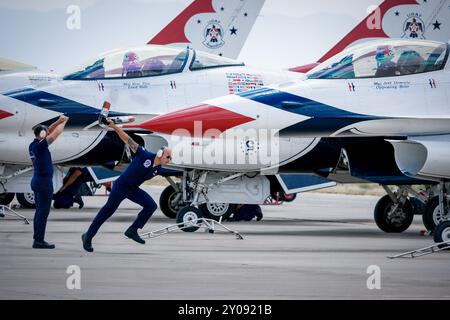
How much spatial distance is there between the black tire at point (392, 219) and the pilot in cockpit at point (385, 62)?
3.19 meters

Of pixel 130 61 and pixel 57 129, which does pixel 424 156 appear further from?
Result: pixel 130 61

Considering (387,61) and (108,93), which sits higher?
(387,61)

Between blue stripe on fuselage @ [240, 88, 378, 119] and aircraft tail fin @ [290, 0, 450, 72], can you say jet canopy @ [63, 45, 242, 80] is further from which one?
aircraft tail fin @ [290, 0, 450, 72]

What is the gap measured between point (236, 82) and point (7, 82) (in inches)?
179

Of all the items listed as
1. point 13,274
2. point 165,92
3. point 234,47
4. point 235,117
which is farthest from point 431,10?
point 13,274

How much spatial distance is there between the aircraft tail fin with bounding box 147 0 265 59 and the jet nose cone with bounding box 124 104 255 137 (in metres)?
8.93

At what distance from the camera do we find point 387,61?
16.8 metres

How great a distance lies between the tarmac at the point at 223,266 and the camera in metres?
9.93

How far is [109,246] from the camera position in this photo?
47.3 feet

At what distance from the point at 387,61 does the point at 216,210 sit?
4.68 m

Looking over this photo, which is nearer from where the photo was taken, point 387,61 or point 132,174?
point 132,174

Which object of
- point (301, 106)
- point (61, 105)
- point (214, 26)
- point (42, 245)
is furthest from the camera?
point (214, 26)

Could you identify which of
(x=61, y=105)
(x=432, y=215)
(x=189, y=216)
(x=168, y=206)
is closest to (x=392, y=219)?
(x=432, y=215)

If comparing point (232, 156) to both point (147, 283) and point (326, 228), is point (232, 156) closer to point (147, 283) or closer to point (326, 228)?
point (326, 228)
